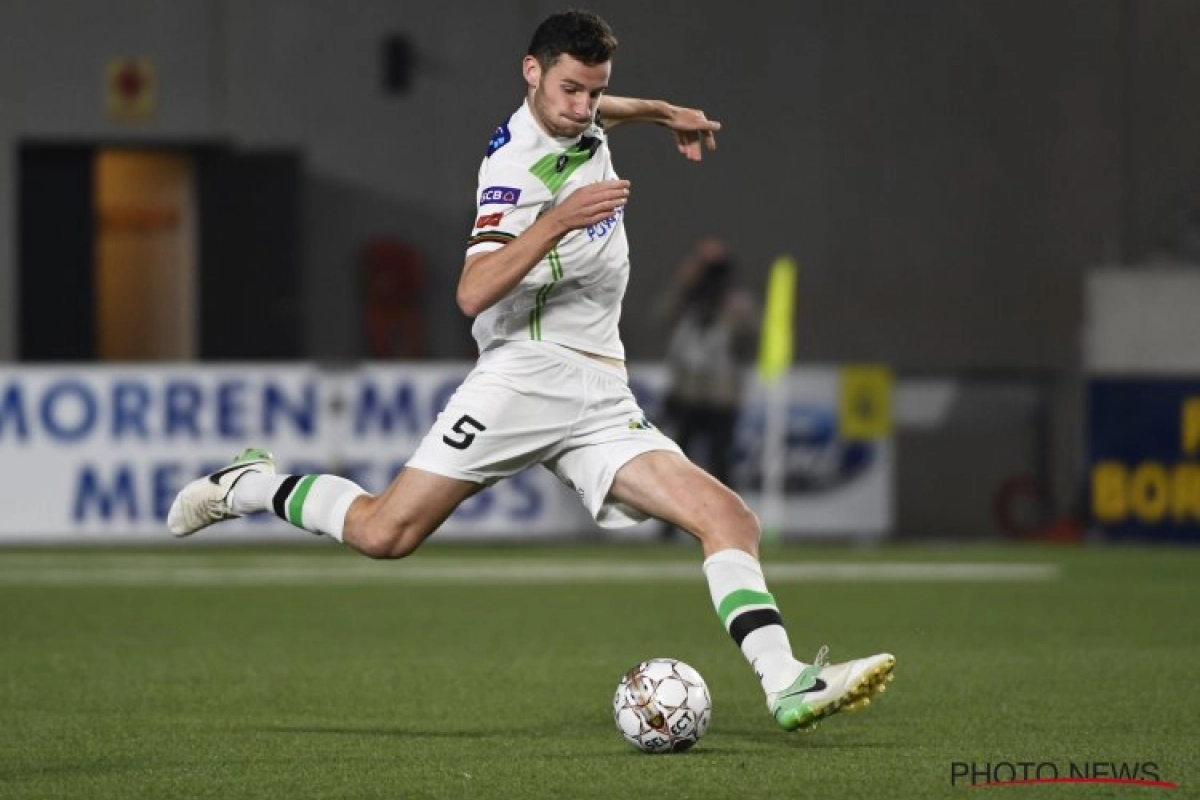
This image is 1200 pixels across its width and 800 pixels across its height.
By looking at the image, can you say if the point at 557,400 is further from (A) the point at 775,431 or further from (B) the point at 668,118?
(A) the point at 775,431

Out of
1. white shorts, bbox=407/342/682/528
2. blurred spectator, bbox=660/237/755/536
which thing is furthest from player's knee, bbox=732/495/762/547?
blurred spectator, bbox=660/237/755/536

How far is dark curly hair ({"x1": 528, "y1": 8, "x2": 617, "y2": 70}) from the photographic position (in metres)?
6.71

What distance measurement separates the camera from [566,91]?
22.3 feet

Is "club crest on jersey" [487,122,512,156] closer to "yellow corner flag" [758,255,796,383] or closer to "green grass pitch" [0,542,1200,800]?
"green grass pitch" [0,542,1200,800]

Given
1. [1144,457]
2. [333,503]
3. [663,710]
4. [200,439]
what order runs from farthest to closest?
1. [1144,457]
2. [200,439]
3. [333,503]
4. [663,710]

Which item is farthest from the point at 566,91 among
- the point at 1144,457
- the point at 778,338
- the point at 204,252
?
the point at 204,252

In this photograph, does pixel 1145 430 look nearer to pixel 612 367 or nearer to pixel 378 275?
pixel 378 275

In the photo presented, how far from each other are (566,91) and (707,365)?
10.3 m

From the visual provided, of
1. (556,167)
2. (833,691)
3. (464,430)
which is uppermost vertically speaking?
(556,167)

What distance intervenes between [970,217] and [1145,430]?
5.16 metres

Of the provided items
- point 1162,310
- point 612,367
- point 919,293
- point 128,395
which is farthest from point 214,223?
point 612,367

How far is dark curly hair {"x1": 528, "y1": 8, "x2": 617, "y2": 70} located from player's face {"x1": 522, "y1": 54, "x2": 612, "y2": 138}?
0.02 metres

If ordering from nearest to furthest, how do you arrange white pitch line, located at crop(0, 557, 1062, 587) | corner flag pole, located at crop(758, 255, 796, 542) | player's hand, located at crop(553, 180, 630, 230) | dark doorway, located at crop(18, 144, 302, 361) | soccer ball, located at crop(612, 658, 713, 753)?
player's hand, located at crop(553, 180, 630, 230) < soccer ball, located at crop(612, 658, 713, 753) < white pitch line, located at crop(0, 557, 1062, 587) < corner flag pole, located at crop(758, 255, 796, 542) < dark doorway, located at crop(18, 144, 302, 361)

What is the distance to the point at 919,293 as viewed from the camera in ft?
70.9
